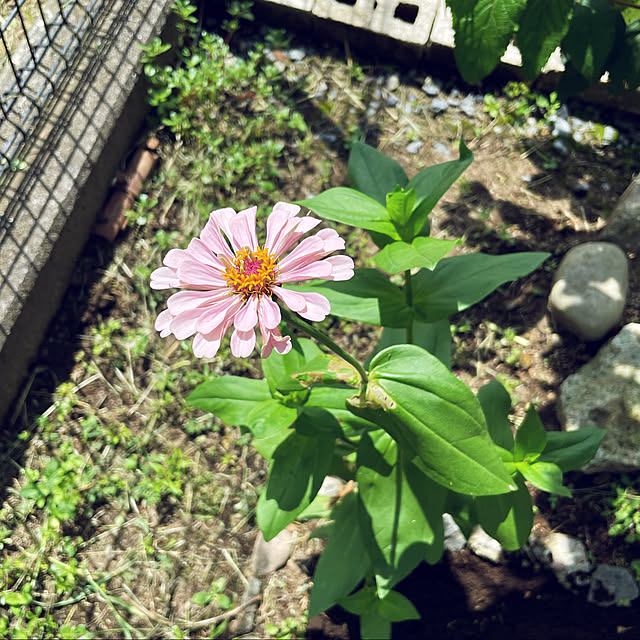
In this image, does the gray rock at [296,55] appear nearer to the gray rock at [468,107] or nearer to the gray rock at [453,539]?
the gray rock at [468,107]

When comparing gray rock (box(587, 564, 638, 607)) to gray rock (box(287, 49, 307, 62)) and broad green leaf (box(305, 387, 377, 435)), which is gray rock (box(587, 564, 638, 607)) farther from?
gray rock (box(287, 49, 307, 62))

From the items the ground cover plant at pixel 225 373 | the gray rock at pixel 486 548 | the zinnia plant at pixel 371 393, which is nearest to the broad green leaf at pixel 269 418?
the zinnia plant at pixel 371 393

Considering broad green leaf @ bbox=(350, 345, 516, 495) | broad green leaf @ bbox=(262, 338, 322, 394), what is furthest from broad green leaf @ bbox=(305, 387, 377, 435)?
broad green leaf @ bbox=(350, 345, 516, 495)

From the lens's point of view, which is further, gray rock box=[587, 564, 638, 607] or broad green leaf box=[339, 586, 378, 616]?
gray rock box=[587, 564, 638, 607]

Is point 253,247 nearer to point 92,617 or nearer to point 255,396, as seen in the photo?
point 255,396

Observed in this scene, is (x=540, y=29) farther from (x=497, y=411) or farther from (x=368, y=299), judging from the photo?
(x=497, y=411)

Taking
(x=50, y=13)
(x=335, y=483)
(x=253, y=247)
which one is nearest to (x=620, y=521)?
(x=335, y=483)
